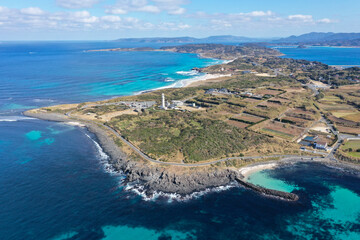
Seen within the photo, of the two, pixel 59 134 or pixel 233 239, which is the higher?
pixel 59 134

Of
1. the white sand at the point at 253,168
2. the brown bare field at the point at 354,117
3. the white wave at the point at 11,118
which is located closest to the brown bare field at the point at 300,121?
the brown bare field at the point at 354,117

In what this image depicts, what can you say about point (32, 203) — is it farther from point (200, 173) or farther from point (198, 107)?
point (198, 107)

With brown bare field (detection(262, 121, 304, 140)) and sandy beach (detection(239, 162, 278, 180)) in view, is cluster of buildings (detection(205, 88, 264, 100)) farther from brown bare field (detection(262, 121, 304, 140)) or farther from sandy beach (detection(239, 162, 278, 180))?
sandy beach (detection(239, 162, 278, 180))

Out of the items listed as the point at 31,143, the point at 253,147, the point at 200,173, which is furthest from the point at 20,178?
the point at 253,147

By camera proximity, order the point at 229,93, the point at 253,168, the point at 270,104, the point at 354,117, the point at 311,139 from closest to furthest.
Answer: the point at 253,168 → the point at 311,139 → the point at 354,117 → the point at 270,104 → the point at 229,93

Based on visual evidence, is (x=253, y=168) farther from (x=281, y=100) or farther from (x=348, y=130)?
(x=281, y=100)

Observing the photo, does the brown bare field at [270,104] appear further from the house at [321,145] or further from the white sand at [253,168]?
the white sand at [253,168]

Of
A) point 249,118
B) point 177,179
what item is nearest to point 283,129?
point 249,118

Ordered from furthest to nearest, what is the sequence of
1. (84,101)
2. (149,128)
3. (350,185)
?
(84,101) → (149,128) → (350,185)
